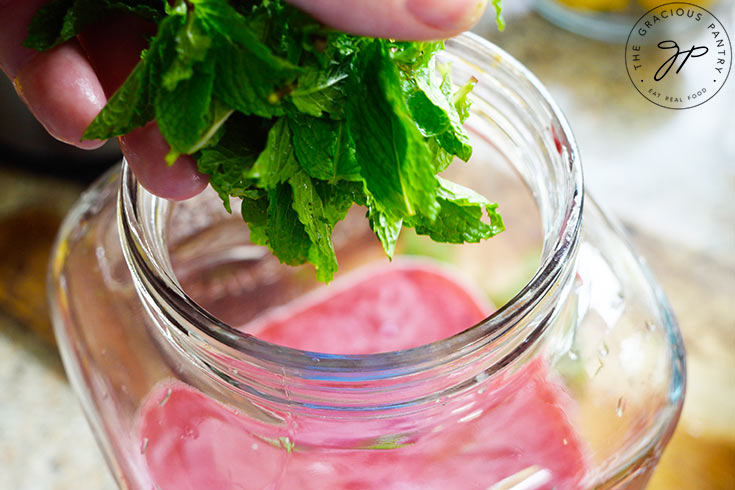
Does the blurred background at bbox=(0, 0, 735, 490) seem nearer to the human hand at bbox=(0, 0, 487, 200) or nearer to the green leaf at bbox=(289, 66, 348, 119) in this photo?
the human hand at bbox=(0, 0, 487, 200)

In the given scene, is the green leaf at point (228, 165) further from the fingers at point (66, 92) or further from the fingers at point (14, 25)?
the fingers at point (14, 25)

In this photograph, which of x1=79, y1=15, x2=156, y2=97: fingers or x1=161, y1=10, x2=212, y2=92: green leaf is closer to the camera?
x1=161, y1=10, x2=212, y2=92: green leaf

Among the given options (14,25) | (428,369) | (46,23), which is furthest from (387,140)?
(14,25)

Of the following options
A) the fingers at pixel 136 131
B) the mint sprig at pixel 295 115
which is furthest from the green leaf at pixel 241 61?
the fingers at pixel 136 131

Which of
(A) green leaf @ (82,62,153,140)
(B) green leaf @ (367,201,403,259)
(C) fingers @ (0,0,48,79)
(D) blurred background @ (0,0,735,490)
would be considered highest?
(A) green leaf @ (82,62,153,140)

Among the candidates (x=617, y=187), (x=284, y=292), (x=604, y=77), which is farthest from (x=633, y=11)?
(x=284, y=292)

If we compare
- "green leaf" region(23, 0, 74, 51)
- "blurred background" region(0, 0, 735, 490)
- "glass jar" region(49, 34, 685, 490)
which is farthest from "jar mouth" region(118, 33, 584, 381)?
"blurred background" region(0, 0, 735, 490)

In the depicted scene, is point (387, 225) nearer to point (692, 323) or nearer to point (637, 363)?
point (637, 363)
